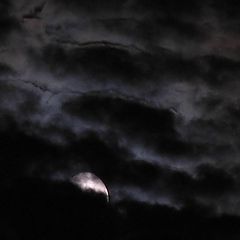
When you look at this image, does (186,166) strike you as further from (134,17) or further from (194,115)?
(134,17)

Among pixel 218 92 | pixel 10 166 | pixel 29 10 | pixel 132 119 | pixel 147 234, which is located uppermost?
pixel 29 10

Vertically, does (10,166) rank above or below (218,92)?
below

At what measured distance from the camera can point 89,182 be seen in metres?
1.33

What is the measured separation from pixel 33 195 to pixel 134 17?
28.7 inches

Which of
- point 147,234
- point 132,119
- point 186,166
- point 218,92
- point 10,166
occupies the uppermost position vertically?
point 218,92

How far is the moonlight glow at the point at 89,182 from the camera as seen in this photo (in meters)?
1.33

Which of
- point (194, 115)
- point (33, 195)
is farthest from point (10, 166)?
point (194, 115)

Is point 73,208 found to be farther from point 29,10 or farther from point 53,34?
point 29,10

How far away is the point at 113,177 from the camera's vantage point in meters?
1.36

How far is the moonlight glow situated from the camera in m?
1.33

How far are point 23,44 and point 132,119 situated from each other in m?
0.49

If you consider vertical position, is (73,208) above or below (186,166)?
below

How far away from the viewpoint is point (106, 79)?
1.38 meters

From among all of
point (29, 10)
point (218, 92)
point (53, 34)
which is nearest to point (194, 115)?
point (218, 92)
